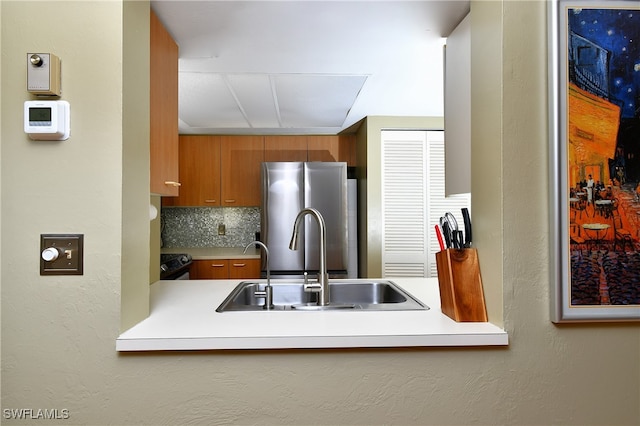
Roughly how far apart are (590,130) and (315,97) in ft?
6.58

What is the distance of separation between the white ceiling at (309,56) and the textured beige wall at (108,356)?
23.7 inches

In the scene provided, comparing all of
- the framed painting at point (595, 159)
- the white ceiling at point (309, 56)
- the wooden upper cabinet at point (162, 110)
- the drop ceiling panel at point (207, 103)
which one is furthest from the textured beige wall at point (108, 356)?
the drop ceiling panel at point (207, 103)

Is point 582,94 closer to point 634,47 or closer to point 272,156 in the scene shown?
point 634,47

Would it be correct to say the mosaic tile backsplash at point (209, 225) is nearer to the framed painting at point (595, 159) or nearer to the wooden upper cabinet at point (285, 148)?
the wooden upper cabinet at point (285, 148)

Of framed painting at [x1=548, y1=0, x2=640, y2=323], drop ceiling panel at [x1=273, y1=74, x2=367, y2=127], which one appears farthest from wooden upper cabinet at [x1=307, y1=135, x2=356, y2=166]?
framed painting at [x1=548, y1=0, x2=640, y2=323]

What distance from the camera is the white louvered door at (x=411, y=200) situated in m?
3.67

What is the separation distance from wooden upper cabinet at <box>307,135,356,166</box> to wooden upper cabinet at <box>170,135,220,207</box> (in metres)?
1.00

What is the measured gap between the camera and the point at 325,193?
3.64m

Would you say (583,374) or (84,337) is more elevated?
(84,337)

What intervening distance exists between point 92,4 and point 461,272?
52.3 inches

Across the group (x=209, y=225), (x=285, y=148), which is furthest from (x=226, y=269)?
(x=285, y=148)

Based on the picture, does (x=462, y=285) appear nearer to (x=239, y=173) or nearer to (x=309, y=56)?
(x=309, y=56)

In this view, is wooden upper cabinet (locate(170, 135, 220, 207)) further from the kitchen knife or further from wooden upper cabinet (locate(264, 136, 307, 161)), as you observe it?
the kitchen knife

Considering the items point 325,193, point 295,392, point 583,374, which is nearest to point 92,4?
point 295,392
